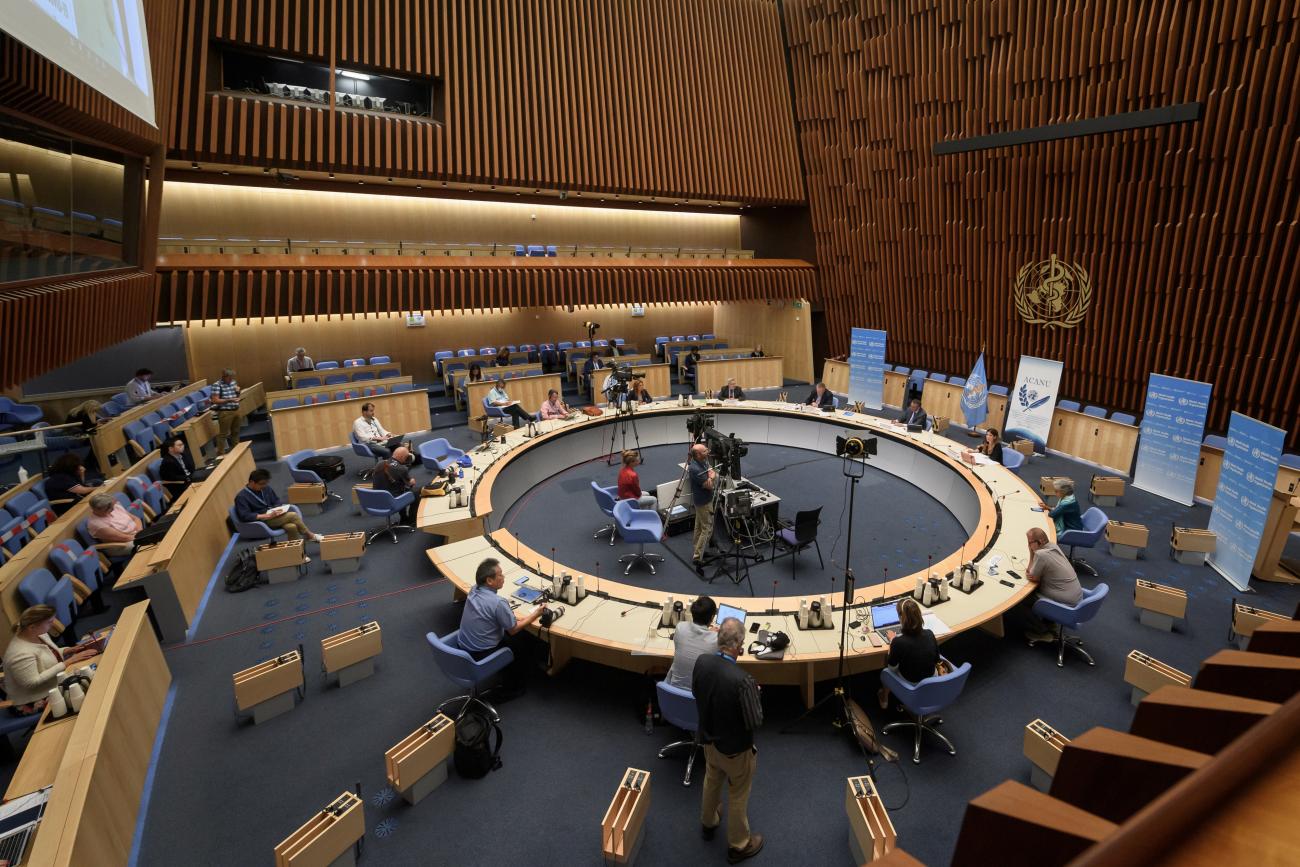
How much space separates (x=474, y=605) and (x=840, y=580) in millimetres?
4236

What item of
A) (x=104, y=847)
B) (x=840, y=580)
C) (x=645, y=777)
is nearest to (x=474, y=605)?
(x=645, y=777)

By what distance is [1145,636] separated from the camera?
5.63 m

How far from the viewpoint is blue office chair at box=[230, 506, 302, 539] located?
23.7ft

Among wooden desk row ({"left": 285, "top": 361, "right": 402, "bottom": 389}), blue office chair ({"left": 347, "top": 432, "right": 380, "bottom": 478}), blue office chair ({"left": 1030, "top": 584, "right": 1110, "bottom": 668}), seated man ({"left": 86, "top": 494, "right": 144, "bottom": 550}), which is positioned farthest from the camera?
wooden desk row ({"left": 285, "top": 361, "right": 402, "bottom": 389})

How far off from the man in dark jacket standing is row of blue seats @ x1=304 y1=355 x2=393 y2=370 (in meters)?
12.9

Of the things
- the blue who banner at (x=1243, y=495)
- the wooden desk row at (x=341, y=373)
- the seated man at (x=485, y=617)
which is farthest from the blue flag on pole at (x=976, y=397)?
the wooden desk row at (x=341, y=373)

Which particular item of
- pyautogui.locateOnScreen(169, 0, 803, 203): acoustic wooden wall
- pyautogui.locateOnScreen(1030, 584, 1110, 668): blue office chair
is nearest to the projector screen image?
pyautogui.locateOnScreen(169, 0, 803, 203): acoustic wooden wall

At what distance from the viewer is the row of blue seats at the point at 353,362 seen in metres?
13.8

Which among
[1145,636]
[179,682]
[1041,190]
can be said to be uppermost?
[1041,190]

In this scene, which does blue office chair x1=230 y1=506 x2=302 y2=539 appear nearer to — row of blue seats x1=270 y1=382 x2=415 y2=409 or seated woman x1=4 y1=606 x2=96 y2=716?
seated woman x1=4 y1=606 x2=96 y2=716

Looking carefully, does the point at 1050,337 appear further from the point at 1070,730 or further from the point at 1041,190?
the point at 1070,730

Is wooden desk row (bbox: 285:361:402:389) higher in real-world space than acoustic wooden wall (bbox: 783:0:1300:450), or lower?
lower

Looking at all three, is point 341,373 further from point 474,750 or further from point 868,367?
point 868,367

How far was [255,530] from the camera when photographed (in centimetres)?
723
